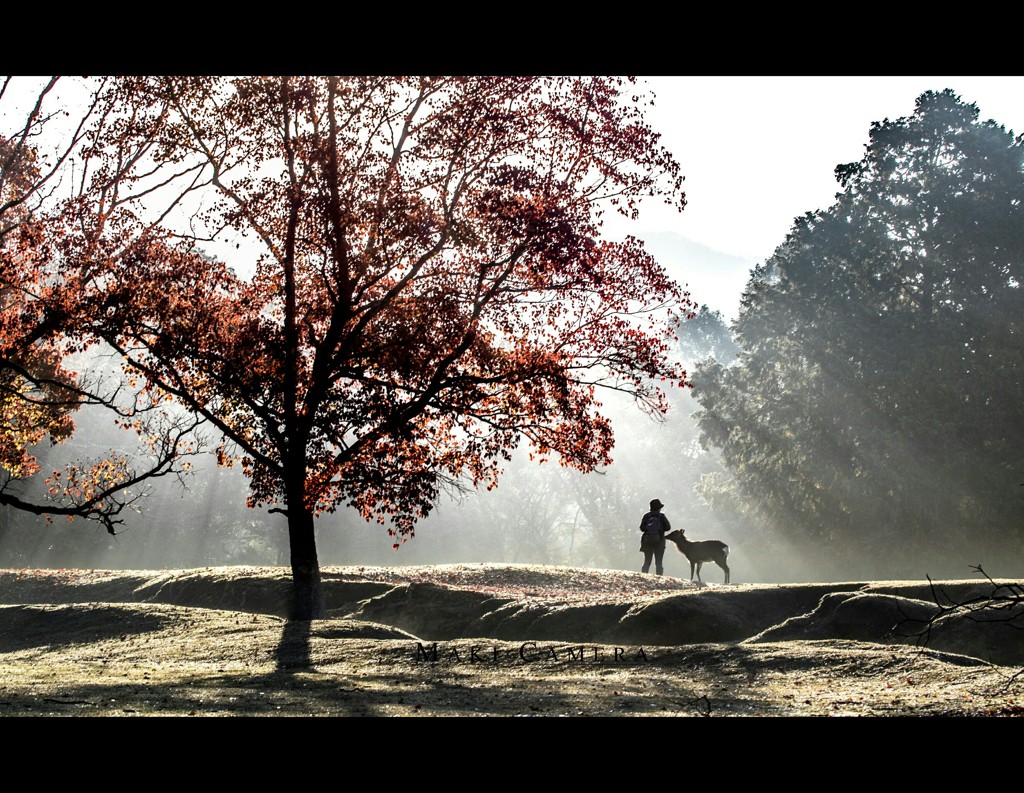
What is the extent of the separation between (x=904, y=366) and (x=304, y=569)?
2886 cm

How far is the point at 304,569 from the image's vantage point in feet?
48.7

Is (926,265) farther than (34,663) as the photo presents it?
Yes

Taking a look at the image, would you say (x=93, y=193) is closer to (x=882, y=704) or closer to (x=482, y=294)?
(x=482, y=294)

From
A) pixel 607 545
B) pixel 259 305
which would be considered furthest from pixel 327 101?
pixel 607 545

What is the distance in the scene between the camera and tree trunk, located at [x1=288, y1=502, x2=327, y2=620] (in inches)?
569

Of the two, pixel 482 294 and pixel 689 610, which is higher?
pixel 482 294

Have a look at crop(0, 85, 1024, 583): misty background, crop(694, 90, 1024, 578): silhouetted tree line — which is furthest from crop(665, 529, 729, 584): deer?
crop(694, 90, 1024, 578): silhouetted tree line

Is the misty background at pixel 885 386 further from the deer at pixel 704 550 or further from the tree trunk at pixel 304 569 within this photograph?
the tree trunk at pixel 304 569

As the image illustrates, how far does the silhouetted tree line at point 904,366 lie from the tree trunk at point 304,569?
2765 cm

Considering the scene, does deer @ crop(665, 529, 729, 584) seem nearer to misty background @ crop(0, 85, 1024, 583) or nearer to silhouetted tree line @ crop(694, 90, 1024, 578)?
misty background @ crop(0, 85, 1024, 583)

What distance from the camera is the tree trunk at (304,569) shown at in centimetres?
1445

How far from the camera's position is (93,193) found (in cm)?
1596

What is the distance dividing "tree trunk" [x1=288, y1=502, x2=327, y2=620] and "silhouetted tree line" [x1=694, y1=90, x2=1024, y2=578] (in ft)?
90.7
